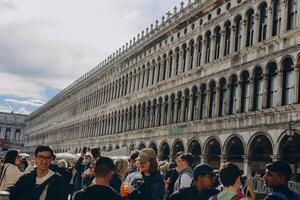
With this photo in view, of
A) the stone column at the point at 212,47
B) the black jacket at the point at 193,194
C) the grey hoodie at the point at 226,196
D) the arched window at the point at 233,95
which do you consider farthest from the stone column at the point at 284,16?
the grey hoodie at the point at 226,196

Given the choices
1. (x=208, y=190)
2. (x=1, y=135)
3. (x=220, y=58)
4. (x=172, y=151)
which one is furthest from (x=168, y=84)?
(x=1, y=135)

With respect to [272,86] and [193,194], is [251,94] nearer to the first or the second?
[272,86]

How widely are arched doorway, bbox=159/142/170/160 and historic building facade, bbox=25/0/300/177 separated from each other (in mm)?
77

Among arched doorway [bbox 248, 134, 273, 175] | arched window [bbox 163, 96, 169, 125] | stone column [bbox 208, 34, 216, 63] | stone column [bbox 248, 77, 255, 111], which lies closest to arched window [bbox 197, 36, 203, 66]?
stone column [bbox 208, 34, 216, 63]

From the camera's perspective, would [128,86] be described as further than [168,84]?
Yes

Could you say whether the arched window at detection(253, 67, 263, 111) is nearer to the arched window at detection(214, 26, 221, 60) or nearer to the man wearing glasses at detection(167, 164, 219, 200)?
the arched window at detection(214, 26, 221, 60)

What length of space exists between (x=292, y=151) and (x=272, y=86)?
3.07 meters

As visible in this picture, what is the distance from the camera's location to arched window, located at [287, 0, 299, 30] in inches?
788

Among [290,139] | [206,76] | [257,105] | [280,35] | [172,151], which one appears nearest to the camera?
[290,139]

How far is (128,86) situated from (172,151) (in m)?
13.5

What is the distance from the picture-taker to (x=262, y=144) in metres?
A: 21.8

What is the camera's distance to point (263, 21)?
72.9 feet

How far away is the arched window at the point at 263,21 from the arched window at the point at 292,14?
1697mm

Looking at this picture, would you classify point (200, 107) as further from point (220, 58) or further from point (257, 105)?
point (257, 105)
